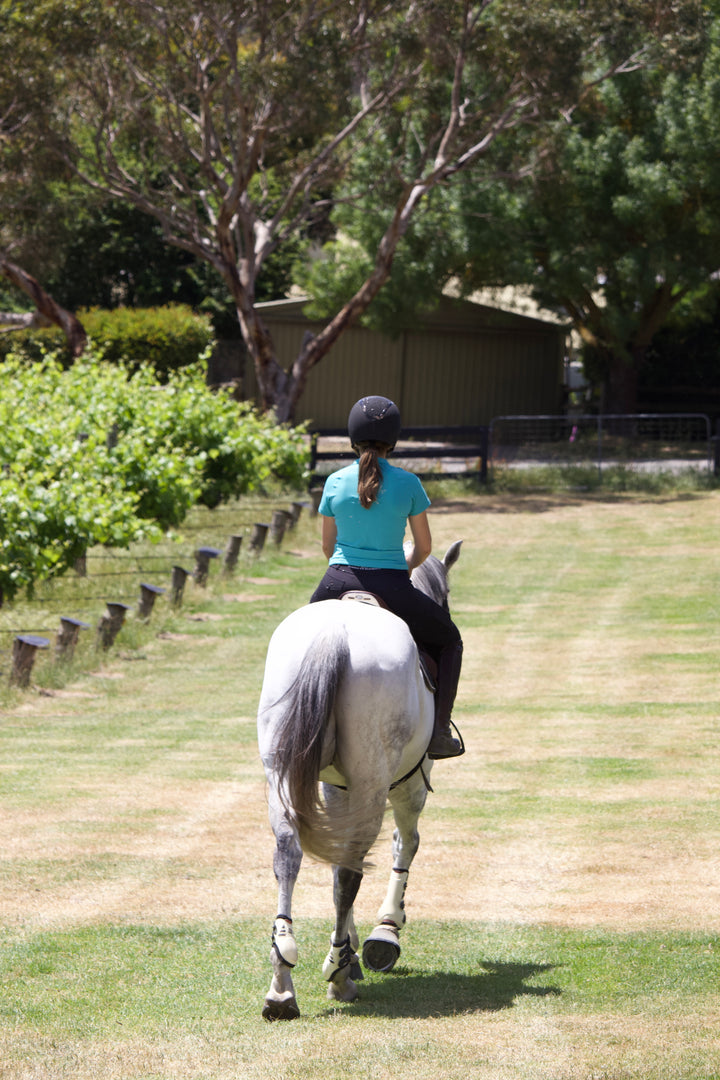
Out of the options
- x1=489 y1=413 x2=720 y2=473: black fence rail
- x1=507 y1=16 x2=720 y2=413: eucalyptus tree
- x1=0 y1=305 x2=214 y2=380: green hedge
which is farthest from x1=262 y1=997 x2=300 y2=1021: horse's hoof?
x1=0 y1=305 x2=214 y2=380: green hedge

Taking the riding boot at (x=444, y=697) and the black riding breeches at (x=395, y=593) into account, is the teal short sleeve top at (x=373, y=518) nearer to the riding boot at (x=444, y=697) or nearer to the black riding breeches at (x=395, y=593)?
the black riding breeches at (x=395, y=593)

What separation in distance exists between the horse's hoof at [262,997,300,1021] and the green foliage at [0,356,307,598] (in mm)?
8049

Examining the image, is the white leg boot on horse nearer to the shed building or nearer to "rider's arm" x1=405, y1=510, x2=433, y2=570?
"rider's arm" x1=405, y1=510, x2=433, y2=570

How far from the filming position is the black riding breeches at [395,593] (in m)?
5.21

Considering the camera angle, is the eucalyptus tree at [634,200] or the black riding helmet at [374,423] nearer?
the black riding helmet at [374,423]

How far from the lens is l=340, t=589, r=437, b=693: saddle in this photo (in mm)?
5102

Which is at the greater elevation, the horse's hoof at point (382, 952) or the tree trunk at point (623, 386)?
the tree trunk at point (623, 386)

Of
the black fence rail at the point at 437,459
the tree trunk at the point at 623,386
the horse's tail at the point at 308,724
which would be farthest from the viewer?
the tree trunk at the point at 623,386

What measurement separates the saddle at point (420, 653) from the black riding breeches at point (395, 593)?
31 millimetres

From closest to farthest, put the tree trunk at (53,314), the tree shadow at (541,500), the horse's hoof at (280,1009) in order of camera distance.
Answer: the horse's hoof at (280,1009)
the tree shadow at (541,500)
the tree trunk at (53,314)

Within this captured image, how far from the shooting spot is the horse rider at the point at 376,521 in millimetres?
5219

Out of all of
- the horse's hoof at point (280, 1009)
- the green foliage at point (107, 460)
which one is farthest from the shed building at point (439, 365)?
the horse's hoof at point (280, 1009)

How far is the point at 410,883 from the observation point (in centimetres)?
658

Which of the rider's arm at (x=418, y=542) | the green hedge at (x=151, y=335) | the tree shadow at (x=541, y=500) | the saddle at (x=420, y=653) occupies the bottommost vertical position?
the tree shadow at (x=541, y=500)
